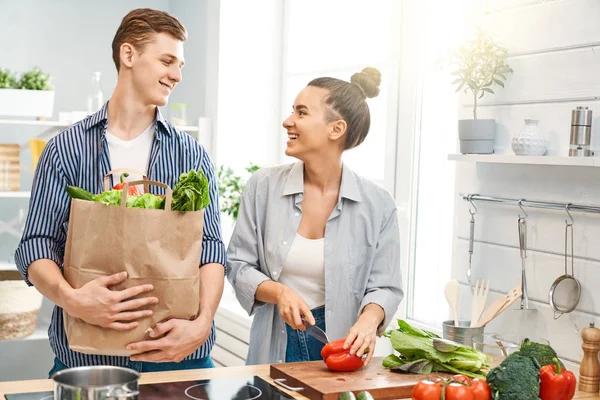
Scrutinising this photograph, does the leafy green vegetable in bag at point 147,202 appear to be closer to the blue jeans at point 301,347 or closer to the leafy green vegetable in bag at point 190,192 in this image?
the leafy green vegetable in bag at point 190,192

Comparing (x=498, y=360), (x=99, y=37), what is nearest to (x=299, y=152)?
(x=498, y=360)

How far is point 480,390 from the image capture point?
5.46 feet

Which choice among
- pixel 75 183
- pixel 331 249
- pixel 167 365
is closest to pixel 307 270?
pixel 331 249

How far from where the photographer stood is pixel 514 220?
8.28 ft

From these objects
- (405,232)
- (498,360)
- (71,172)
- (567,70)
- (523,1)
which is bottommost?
(498,360)

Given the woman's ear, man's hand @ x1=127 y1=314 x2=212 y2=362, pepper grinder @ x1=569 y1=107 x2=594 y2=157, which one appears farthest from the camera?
the woman's ear

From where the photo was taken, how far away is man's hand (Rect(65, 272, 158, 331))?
1677 mm

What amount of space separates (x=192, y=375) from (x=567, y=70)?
1375 mm

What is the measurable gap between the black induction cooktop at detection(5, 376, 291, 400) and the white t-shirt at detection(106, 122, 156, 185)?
1.78 ft

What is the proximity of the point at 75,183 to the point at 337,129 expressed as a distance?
749mm

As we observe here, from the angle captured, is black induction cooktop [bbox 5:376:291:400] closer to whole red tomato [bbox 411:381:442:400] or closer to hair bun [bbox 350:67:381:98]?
whole red tomato [bbox 411:381:442:400]

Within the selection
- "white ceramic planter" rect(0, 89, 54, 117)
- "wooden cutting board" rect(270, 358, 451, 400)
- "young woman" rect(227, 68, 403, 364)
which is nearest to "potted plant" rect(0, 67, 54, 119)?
"white ceramic planter" rect(0, 89, 54, 117)

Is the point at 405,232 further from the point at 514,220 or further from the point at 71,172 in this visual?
the point at 71,172

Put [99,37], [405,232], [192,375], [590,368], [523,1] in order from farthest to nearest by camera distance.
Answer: [99,37] < [405,232] < [523,1] < [590,368] < [192,375]
